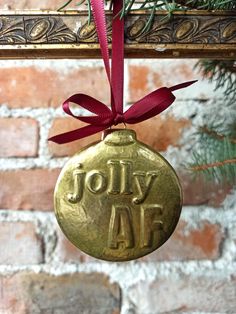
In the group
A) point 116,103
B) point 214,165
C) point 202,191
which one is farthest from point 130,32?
point 202,191

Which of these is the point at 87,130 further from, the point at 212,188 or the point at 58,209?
the point at 212,188

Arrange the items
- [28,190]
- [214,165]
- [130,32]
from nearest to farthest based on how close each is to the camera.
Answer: [130,32], [214,165], [28,190]

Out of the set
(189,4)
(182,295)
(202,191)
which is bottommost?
(182,295)

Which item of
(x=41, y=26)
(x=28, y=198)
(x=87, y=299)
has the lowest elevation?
(x=87, y=299)

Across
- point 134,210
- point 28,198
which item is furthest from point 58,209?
point 28,198

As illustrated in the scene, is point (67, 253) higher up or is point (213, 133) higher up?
point (213, 133)

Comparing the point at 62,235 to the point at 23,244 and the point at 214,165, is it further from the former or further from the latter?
the point at 214,165

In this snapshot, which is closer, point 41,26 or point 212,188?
point 41,26

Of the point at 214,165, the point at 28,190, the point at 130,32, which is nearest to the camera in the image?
the point at 130,32
